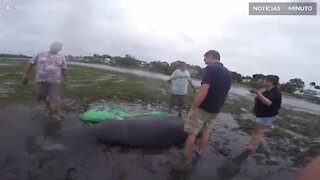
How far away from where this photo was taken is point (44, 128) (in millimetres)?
8398

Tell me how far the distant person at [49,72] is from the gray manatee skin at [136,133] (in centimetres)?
210

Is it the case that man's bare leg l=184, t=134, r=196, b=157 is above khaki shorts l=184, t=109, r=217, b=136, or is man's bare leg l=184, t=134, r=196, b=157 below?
below

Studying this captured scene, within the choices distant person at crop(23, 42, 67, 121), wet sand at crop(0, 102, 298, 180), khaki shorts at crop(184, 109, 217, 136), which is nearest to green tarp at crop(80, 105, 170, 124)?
wet sand at crop(0, 102, 298, 180)

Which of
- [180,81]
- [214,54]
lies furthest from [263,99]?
[180,81]

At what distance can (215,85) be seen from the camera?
A: 6.86 meters

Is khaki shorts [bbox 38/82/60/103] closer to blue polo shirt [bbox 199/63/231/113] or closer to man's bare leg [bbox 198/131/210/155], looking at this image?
man's bare leg [bbox 198/131/210/155]

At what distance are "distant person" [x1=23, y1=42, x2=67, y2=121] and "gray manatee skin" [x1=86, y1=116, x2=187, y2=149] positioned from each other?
210cm

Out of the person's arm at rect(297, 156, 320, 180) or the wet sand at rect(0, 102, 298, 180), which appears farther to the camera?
the wet sand at rect(0, 102, 298, 180)

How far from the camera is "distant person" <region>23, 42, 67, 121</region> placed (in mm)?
9055

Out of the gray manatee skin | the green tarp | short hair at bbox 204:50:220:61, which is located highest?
short hair at bbox 204:50:220:61

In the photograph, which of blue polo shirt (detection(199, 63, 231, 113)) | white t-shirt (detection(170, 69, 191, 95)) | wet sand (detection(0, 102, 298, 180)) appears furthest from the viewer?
white t-shirt (detection(170, 69, 191, 95))

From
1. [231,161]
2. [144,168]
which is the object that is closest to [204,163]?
[231,161]

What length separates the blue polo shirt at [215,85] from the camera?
6770 mm

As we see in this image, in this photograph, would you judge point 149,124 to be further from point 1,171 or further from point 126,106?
point 126,106
